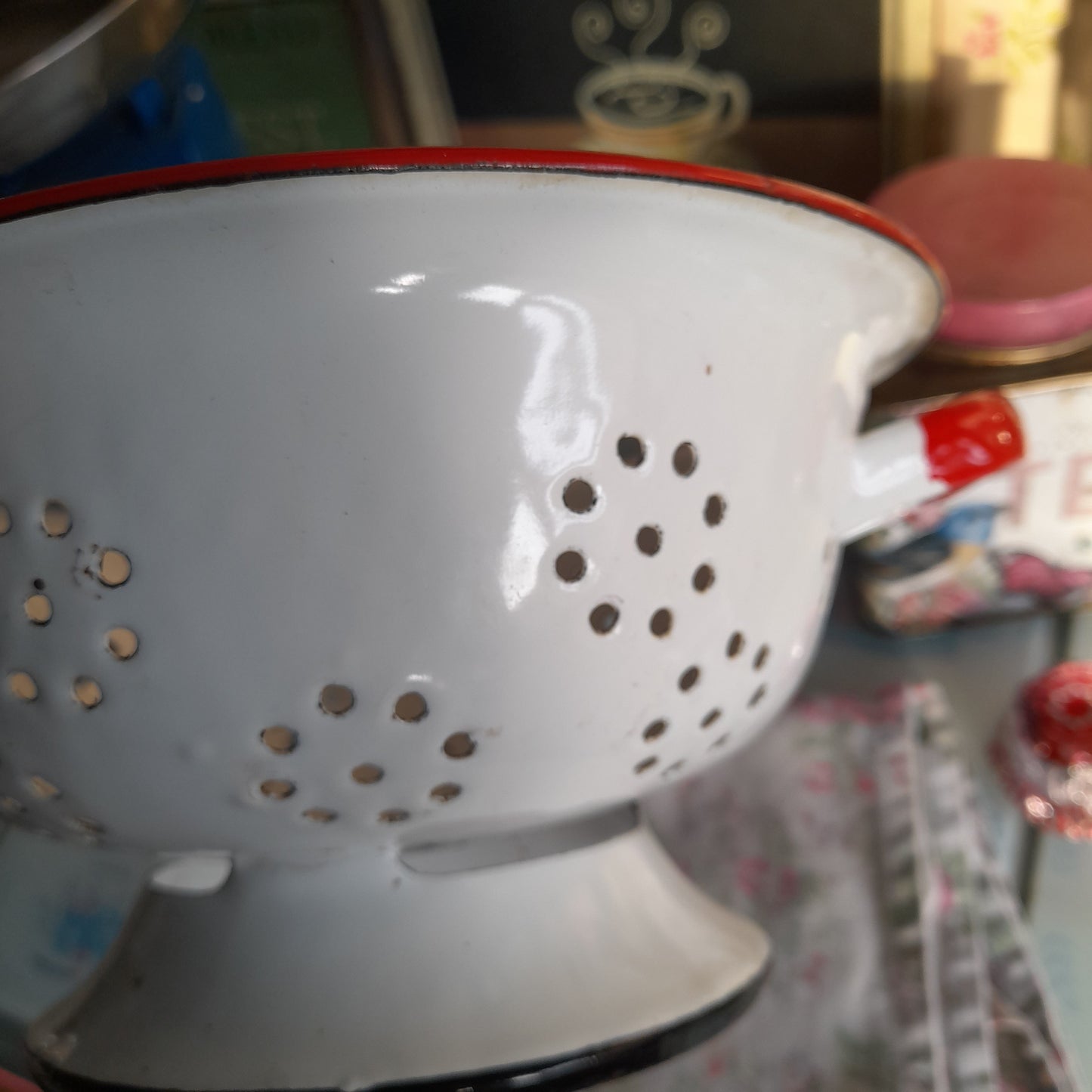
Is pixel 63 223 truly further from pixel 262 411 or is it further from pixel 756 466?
pixel 756 466

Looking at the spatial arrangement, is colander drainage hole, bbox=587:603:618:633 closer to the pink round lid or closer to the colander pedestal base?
the colander pedestal base

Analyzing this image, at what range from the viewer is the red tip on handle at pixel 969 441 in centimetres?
37

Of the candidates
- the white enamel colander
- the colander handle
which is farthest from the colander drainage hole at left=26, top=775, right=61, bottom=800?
the colander handle

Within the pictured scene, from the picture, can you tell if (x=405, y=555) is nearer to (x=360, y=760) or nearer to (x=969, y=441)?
(x=360, y=760)

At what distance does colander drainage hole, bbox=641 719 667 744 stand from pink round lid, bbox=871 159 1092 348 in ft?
0.86

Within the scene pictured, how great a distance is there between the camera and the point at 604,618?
0.91 ft

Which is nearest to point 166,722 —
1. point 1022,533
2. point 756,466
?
point 756,466

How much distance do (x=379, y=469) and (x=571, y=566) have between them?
0.05 metres

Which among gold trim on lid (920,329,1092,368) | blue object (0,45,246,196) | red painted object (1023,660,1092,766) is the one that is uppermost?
blue object (0,45,246,196)

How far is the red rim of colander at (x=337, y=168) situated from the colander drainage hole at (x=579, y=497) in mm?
72

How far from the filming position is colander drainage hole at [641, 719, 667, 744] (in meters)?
0.30

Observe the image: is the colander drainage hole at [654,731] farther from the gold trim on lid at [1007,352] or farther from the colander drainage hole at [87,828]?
the gold trim on lid at [1007,352]

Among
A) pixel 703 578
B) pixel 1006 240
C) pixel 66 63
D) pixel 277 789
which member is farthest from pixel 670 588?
pixel 1006 240

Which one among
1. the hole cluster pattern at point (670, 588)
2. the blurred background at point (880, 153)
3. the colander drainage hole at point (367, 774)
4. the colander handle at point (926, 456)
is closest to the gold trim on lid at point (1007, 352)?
the blurred background at point (880, 153)
